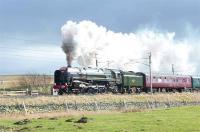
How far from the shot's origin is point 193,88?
108m

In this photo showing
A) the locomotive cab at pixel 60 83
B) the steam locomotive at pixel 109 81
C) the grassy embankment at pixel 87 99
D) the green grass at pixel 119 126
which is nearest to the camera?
the green grass at pixel 119 126

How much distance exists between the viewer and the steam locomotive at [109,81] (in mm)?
70500

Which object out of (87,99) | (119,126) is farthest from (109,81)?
(119,126)

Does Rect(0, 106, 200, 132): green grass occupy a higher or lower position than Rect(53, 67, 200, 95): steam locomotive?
lower

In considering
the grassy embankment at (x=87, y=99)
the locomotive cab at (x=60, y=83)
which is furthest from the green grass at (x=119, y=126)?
the locomotive cab at (x=60, y=83)

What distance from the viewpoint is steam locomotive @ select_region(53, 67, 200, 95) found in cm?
7050

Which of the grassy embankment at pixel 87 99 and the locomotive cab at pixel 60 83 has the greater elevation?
the locomotive cab at pixel 60 83

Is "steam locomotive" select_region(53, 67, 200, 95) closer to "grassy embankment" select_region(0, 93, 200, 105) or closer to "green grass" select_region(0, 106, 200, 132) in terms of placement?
"grassy embankment" select_region(0, 93, 200, 105)

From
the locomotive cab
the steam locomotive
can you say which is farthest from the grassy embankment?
the locomotive cab

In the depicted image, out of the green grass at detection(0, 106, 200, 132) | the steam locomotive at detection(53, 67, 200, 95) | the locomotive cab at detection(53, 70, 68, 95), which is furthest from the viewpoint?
the steam locomotive at detection(53, 67, 200, 95)

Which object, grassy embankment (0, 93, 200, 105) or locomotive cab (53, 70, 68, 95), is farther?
locomotive cab (53, 70, 68, 95)

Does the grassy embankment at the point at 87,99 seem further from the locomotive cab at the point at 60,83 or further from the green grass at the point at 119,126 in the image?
the green grass at the point at 119,126

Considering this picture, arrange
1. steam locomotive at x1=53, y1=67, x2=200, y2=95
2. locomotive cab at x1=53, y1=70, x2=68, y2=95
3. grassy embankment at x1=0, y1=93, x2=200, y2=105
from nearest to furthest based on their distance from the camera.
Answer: grassy embankment at x1=0, y1=93, x2=200, y2=105 → locomotive cab at x1=53, y1=70, x2=68, y2=95 → steam locomotive at x1=53, y1=67, x2=200, y2=95

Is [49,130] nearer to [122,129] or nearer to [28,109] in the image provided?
[122,129]
